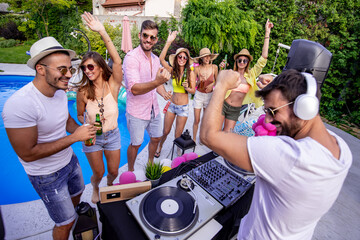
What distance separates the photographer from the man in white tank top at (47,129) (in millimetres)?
1398

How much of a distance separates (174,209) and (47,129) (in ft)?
4.27

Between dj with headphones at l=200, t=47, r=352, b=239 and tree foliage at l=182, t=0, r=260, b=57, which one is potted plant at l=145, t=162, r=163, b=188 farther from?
tree foliage at l=182, t=0, r=260, b=57

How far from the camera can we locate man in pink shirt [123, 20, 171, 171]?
254 centimetres

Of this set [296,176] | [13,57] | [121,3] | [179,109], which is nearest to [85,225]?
[296,176]

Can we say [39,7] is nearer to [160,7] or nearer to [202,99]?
[160,7]

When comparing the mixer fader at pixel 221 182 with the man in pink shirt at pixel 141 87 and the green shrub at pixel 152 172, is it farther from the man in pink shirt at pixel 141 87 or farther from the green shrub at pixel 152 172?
the man in pink shirt at pixel 141 87

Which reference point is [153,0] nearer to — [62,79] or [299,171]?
[62,79]

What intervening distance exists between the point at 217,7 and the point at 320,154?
6577 millimetres

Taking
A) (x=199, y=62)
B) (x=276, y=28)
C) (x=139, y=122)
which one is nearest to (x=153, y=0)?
(x=276, y=28)

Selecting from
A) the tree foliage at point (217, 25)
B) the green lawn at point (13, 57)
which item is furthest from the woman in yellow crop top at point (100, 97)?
the green lawn at point (13, 57)

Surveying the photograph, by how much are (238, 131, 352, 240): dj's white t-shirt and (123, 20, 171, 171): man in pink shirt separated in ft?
5.88

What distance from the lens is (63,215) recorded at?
5.67ft

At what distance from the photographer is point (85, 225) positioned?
1.69m

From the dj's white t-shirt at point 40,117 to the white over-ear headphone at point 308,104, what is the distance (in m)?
1.83
